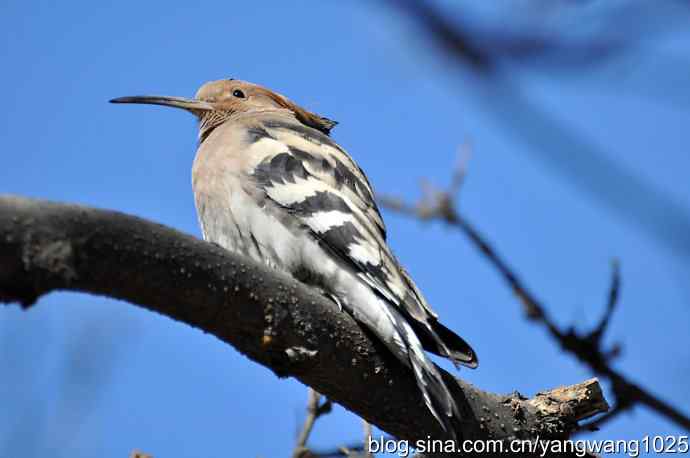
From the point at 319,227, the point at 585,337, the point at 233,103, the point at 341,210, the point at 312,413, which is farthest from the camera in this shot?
the point at 233,103

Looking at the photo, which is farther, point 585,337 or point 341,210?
point 341,210

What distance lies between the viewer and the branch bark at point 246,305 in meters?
1.92

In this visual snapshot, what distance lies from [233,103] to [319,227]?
5.09 feet

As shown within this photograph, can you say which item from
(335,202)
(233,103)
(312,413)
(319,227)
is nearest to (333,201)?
(335,202)

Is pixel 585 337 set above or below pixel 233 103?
below

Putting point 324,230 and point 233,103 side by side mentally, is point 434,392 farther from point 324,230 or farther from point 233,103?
point 233,103

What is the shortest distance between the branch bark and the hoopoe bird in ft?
0.39

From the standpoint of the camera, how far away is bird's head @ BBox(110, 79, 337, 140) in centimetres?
443

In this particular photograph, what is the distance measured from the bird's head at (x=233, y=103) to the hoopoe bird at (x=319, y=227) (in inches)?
17.3

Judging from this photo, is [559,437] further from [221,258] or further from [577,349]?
[221,258]

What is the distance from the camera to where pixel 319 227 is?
3061 mm

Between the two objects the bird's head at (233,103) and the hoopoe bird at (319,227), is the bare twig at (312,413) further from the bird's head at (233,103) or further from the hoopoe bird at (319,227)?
the bird's head at (233,103)

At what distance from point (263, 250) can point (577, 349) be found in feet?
4.75

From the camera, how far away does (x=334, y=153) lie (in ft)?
12.0
